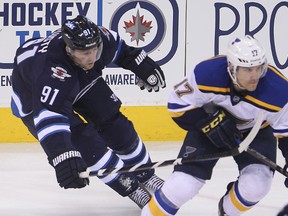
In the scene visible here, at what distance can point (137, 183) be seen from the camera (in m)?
4.21

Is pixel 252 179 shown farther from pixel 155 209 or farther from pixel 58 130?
pixel 58 130

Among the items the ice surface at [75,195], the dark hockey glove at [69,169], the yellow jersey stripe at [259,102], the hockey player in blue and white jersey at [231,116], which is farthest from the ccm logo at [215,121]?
the ice surface at [75,195]

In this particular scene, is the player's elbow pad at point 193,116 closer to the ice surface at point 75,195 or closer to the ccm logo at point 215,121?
the ccm logo at point 215,121

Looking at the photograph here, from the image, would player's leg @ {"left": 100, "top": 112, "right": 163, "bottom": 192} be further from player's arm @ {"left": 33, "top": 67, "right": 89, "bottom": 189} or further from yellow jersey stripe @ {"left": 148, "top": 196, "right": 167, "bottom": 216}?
yellow jersey stripe @ {"left": 148, "top": 196, "right": 167, "bottom": 216}

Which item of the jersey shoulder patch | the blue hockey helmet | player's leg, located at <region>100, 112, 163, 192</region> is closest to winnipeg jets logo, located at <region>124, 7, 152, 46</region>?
player's leg, located at <region>100, 112, 163, 192</region>

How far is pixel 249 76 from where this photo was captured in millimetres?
3338

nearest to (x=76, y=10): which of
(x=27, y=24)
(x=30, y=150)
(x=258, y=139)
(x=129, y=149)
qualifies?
(x=27, y=24)

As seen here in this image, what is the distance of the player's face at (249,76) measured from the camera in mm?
3336

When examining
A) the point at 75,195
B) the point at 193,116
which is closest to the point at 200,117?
the point at 193,116

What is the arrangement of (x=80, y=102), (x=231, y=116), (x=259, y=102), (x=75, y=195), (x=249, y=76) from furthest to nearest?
(x=75, y=195)
(x=80, y=102)
(x=231, y=116)
(x=259, y=102)
(x=249, y=76)

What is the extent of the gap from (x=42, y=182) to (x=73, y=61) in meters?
1.17

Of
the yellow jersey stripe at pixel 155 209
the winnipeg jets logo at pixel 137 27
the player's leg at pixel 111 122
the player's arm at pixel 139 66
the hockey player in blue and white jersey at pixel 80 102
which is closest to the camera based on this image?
the yellow jersey stripe at pixel 155 209

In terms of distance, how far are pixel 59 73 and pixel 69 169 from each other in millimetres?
440

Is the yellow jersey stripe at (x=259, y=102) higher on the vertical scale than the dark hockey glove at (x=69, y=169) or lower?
higher
